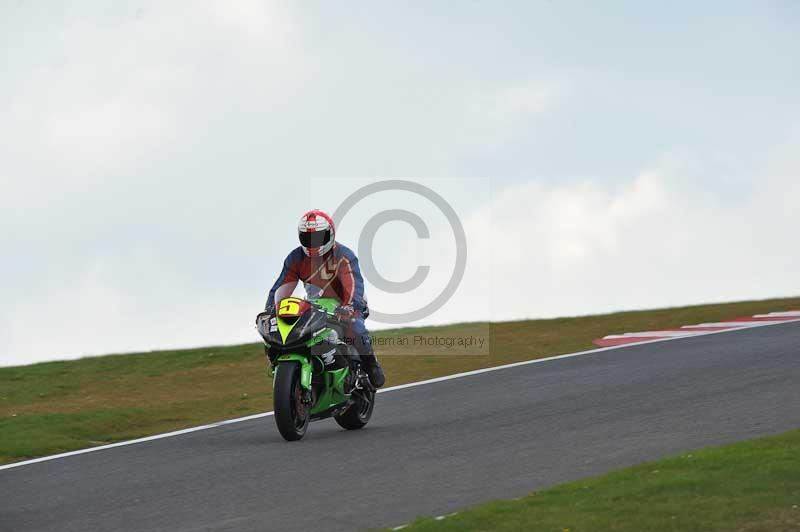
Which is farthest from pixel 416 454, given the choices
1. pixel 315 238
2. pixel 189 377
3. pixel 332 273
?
pixel 189 377

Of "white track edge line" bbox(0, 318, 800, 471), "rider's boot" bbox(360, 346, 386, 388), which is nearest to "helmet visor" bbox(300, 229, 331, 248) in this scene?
"rider's boot" bbox(360, 346, 386, 388)

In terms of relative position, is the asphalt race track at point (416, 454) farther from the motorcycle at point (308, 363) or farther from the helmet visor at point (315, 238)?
the helmet visor at point (315, 238)

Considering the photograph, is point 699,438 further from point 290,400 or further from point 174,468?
point 174,468

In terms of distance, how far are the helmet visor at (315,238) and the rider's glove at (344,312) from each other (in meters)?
0.61

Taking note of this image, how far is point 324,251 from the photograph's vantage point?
11.1m

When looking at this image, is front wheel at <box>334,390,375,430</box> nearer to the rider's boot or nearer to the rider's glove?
the rider's boot

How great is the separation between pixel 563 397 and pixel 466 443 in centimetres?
255

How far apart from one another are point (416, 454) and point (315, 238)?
235cm

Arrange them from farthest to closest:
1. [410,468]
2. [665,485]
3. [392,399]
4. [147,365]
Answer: [147,365] < [392,399] < [410,468] < [665,485]

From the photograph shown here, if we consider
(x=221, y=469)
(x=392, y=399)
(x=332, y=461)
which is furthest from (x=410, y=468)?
(x=392, y=399)

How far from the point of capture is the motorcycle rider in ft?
36.0

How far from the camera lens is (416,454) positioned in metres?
9.70

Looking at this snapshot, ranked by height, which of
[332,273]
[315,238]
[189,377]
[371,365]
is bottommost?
[189,377]

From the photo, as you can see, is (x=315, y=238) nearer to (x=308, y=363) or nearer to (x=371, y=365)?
(x=308, y=363)
